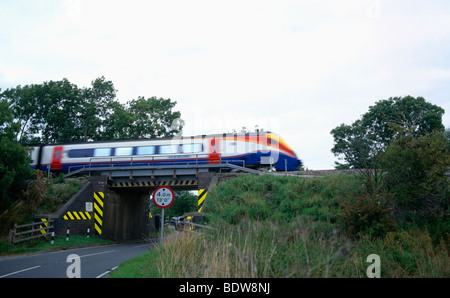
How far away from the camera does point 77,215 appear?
20703mm

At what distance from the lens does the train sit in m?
22.6

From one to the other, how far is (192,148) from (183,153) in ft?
2.49

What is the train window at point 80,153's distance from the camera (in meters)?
26.2

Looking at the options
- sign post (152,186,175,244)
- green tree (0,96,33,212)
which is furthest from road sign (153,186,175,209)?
green tree (0,96,33,212)

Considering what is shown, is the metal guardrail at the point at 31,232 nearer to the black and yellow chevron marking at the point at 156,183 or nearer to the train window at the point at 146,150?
the black and yellow chevron marking at the point at 156,183

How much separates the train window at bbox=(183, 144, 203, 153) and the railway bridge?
1097 millimetres

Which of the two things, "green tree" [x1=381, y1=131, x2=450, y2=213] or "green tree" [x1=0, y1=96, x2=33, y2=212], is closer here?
"green tree" [x1=381, y1=131, x2=450, y2=213]

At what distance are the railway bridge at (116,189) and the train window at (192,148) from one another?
43.2 inches

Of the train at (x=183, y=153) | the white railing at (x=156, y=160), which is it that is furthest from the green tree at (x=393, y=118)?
the white railing at (x=156, y=160)

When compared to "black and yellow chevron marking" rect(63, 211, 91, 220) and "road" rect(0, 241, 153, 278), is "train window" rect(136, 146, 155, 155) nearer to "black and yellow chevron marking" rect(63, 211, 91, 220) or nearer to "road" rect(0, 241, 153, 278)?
"black and yellow chevron marking" rect(63, 211, 91, 220)

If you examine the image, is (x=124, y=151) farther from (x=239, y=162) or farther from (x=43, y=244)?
(x=43, y=244)

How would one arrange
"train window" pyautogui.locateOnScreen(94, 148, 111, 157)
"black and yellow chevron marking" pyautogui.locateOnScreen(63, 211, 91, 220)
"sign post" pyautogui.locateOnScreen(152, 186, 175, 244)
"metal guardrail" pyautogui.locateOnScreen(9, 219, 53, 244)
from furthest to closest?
"train window" pyautogui.locateOnScreen(94, 148, 111, 157), "black and yellow chevron marking" pyautogui.locateOnScreen(63, 211, 91, 220), "metal guardrail" pyautogui.locateOnScreen(9, 219, 53, 244), "sign post" pyautogui.locateOnScreen(152, 186, 175, 244)
